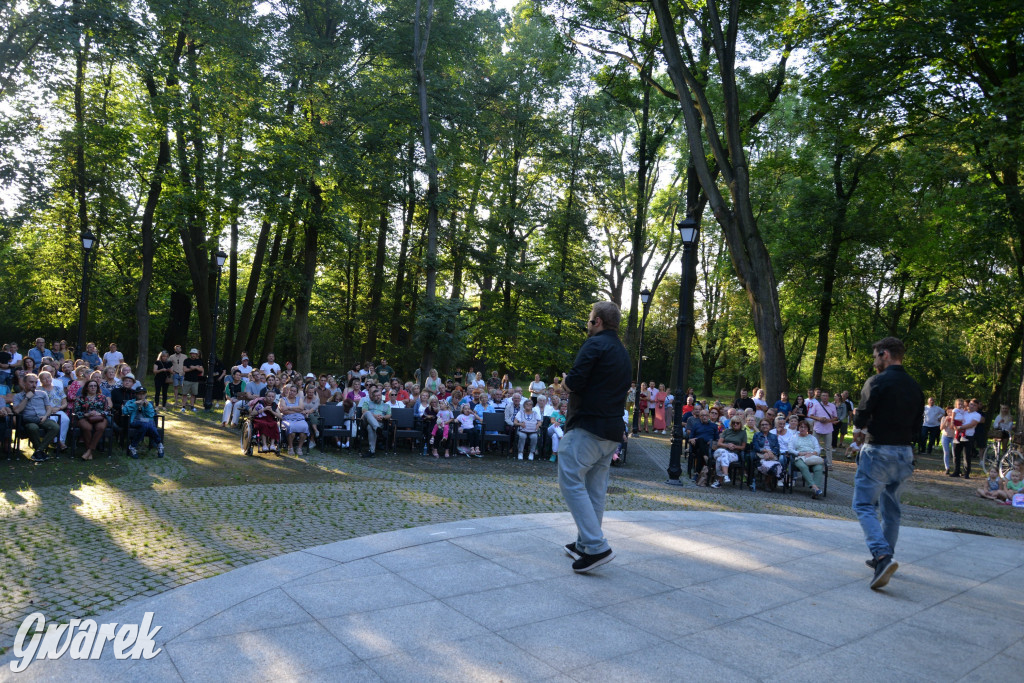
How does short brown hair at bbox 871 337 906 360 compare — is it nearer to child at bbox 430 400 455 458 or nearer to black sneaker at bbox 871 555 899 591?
black sneaker at bbox 871 555 899 591

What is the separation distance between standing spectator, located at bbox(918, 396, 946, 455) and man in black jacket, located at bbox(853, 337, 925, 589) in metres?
16.2

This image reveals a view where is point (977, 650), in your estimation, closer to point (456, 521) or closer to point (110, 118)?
point (456, 521)

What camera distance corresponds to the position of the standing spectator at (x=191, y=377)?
1911 centimetres

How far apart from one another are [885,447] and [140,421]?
11.0 meters

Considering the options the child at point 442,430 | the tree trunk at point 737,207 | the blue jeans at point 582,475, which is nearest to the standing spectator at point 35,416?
the child at point 442,430

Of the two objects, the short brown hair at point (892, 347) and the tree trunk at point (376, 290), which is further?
the tree trunk at point (376, 290)

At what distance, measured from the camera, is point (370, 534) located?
6707 millimetres

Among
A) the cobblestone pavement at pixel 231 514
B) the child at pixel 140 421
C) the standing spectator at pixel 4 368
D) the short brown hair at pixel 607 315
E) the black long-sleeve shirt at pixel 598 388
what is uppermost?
the short brown hair at pixel 607 315

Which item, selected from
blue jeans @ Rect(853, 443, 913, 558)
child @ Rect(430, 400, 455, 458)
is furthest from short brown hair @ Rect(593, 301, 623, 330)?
child @ Rect(430, 400, 455, 458)

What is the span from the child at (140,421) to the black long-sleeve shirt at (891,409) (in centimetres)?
1050

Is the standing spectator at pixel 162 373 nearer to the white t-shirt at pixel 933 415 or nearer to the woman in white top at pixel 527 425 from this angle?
the woman in white top at pixel 527 425

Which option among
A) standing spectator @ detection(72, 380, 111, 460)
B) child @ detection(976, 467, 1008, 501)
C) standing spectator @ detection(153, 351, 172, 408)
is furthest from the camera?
standing spectator @ detection(153, 351, 172, 408)

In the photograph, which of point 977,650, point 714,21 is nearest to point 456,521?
point 977,650

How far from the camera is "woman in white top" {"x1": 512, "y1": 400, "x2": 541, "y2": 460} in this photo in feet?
48.1
